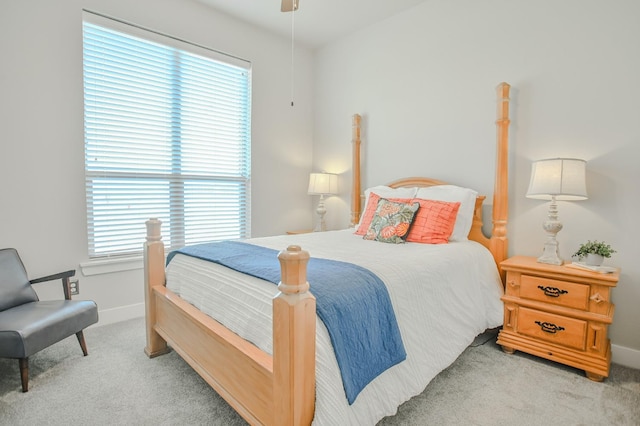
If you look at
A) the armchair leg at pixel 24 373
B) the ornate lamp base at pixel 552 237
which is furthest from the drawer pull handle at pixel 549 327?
the armchair leg at pixel 24 373

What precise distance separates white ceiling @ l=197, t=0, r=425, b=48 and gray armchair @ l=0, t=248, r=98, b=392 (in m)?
2.68

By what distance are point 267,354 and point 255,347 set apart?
0.08 metres

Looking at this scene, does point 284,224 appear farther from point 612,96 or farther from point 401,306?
point 612,96

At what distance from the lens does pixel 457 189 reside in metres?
2.64

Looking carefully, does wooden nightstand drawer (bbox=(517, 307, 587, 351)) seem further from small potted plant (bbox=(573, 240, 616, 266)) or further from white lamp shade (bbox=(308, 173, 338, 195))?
white lamp shade (bbox=(308, 173, 338, 195))

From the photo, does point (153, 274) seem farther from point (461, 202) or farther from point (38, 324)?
point (461, 202)

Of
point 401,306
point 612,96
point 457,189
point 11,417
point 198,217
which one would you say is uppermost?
point 612,96

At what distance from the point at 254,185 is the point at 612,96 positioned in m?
3.03

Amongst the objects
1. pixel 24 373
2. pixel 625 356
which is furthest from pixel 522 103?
pixel 24 373

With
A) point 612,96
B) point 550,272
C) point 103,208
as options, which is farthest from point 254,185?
point 612,96

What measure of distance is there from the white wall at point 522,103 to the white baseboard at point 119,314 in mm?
2479

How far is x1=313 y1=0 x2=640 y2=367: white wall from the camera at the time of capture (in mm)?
2094

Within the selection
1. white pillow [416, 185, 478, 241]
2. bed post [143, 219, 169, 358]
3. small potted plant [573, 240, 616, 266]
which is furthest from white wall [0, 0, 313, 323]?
small potted plant [573, 240, 616, 266]

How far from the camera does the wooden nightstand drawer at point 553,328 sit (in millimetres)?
1919
